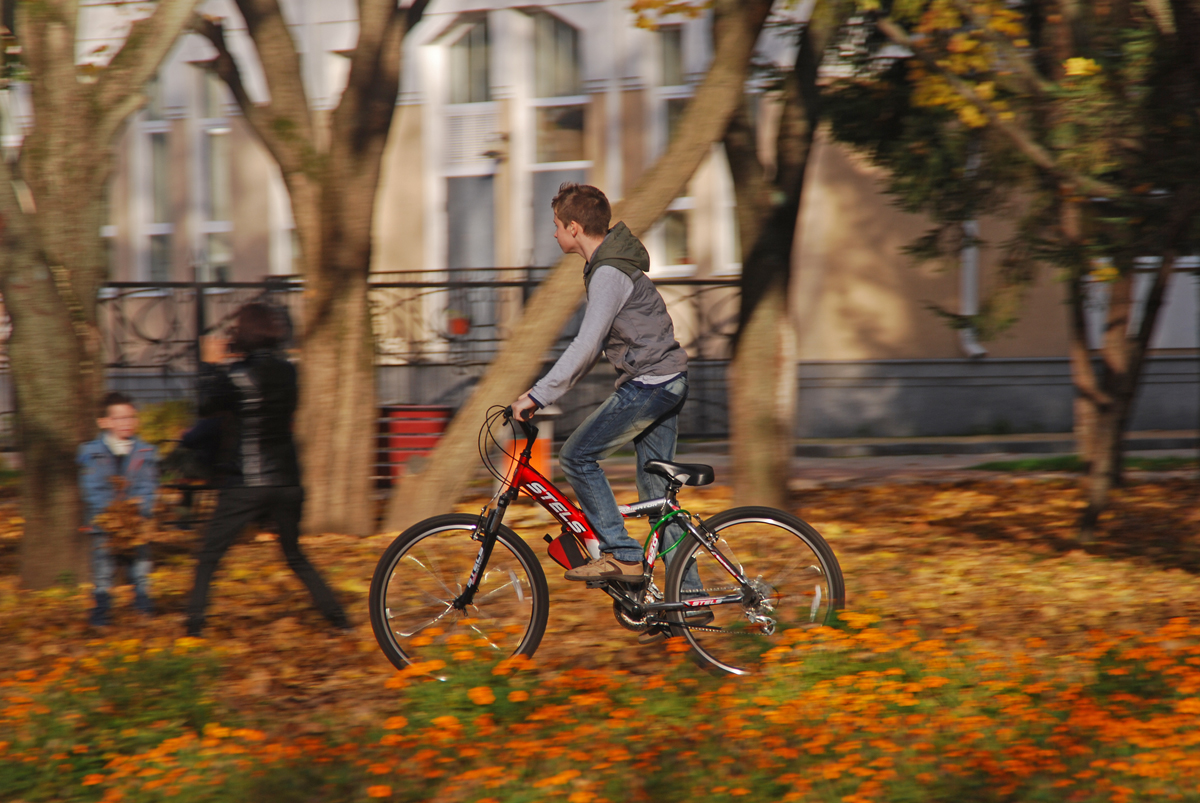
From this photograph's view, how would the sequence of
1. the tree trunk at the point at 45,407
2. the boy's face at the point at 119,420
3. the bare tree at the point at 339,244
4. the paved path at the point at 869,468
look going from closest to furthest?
the boy's face at the point at 119,420 → the tree trunk at the point at 45,407 → the bare tree at the point at 339,244 → the paved path at the point at 869,468

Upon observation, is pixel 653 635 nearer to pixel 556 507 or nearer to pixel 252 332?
pixel 556 507

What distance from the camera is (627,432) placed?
5.05 m

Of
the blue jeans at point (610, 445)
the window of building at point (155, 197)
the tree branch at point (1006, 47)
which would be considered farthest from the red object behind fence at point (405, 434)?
the window of building at point (155, 197)

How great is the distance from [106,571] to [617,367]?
3.19 m

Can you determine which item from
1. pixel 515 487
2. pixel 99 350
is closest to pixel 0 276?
pixel 99 350

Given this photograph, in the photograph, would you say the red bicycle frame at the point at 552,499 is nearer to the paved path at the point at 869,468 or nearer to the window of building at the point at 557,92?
the paved path at the point at 869,468

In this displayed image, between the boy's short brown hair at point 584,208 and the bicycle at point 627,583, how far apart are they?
0.91 m

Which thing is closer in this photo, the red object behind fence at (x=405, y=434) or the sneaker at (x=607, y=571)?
the sneaker at (x=607, y=571)

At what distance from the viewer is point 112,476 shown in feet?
21.0

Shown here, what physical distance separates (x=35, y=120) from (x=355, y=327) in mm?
2427

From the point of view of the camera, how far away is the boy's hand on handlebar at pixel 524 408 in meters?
4.81

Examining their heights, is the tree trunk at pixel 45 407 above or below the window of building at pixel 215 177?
below

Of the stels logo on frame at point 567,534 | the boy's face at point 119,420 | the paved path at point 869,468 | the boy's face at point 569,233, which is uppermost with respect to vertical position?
the boy's face at point 569,233

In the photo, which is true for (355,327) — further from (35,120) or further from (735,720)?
(735,720)
